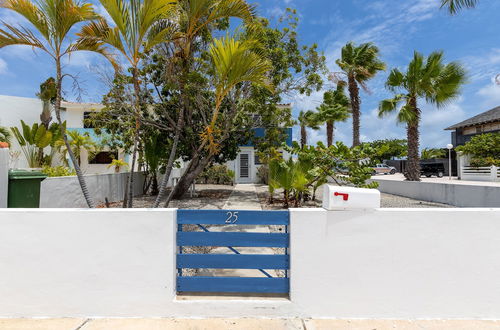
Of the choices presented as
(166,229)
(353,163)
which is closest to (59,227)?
(166,229)

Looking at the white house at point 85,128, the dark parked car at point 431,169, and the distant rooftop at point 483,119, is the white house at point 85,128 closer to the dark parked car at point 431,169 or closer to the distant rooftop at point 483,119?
the dark parked car at point 431,169

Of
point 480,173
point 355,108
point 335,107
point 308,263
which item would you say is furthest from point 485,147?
point 308,263

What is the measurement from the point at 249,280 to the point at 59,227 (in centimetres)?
222

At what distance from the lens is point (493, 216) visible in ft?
9.33

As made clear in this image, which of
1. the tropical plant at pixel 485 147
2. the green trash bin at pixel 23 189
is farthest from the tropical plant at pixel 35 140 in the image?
the tropical plant at pixel 485 147

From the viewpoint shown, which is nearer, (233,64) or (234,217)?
(234,217)

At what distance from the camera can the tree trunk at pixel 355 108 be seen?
663 inches

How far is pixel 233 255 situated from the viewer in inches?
114

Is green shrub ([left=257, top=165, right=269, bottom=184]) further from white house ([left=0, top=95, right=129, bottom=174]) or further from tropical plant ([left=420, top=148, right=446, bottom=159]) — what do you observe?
tropical plant ([left=420, top=148, right=446, bottom=159])

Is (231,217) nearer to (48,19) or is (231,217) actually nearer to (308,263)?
(308,263)

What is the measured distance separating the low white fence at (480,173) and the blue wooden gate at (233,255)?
69.1 feet

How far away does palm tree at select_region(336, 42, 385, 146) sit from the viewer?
16.5 meters

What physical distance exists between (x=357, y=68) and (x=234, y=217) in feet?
53.8

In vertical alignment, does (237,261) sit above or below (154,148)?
below
